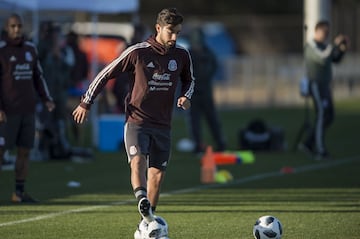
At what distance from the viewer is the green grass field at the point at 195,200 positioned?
11.3 meters

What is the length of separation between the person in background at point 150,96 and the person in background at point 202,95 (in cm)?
954

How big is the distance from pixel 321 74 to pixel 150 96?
9.05 meters

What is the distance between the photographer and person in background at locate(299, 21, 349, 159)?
1909 cm

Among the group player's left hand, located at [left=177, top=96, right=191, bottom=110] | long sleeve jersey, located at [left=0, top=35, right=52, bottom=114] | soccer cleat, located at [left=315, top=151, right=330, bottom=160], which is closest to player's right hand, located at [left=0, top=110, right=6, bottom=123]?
long sleeve jersey, located at [left=0, top=35, right=52, bottom=114]

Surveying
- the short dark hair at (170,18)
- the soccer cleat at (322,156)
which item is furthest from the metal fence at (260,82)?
the short dark hair at (170,18)

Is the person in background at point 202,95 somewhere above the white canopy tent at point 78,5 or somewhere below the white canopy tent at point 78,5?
below

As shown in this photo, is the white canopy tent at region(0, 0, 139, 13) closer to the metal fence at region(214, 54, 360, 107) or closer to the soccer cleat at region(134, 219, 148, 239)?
the soccer cleat at region(134, 219, 148, 239)

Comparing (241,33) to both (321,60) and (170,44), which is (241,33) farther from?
(170,44)

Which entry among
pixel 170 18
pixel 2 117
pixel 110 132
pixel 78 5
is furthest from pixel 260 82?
pixel 170 18

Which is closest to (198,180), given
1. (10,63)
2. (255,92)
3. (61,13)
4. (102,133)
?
(10,63)

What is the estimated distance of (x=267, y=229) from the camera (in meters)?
10.2

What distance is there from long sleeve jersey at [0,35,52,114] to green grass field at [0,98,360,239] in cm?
122

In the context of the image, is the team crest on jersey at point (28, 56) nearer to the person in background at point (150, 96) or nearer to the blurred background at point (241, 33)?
the person in background at point (150, 96)

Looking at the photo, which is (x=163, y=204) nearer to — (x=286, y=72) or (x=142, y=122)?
(x=142, y=122)
